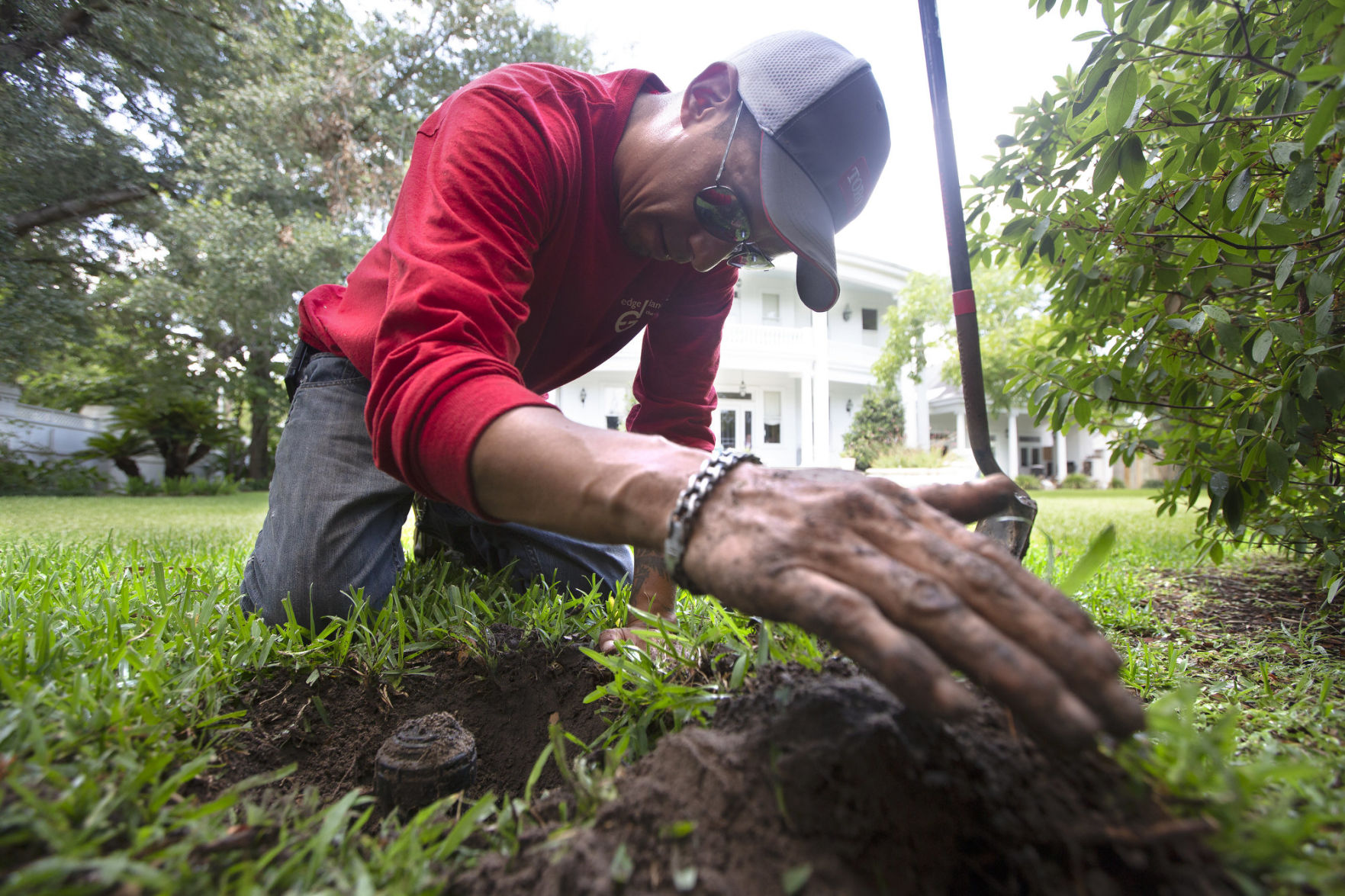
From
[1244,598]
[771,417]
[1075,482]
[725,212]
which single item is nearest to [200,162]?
[725,212]

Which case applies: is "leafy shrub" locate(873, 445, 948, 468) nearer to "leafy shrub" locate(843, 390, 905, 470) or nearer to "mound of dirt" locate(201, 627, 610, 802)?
"leafy shrub" locate(843, 390, 905, 470)

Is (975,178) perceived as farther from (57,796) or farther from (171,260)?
(171,260)

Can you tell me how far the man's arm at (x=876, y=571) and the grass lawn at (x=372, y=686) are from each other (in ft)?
0.59

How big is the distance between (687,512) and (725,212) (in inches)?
51.6

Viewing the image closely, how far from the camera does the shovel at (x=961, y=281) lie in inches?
64.9

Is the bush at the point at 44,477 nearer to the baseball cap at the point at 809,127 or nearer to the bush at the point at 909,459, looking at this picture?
the baseball cap at the point at 809,127

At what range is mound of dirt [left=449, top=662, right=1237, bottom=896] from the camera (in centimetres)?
65

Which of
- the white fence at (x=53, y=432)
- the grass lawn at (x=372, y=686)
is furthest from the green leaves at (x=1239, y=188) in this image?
the white fence at (x=53, y=432)

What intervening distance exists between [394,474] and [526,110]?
107cm

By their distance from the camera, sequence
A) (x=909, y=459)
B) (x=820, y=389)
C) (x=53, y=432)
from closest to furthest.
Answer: (x=53, y=432)
(x=909, y=459)
(x=820, y=389)

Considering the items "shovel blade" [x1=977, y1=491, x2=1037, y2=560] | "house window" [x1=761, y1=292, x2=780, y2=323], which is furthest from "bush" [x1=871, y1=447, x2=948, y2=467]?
"shovel blade" [x1=977, y1=491, x2=1037, y2=560]

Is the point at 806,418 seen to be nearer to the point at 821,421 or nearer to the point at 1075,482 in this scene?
the point at 821,421

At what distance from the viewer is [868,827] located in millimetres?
726

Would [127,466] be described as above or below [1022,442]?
below
